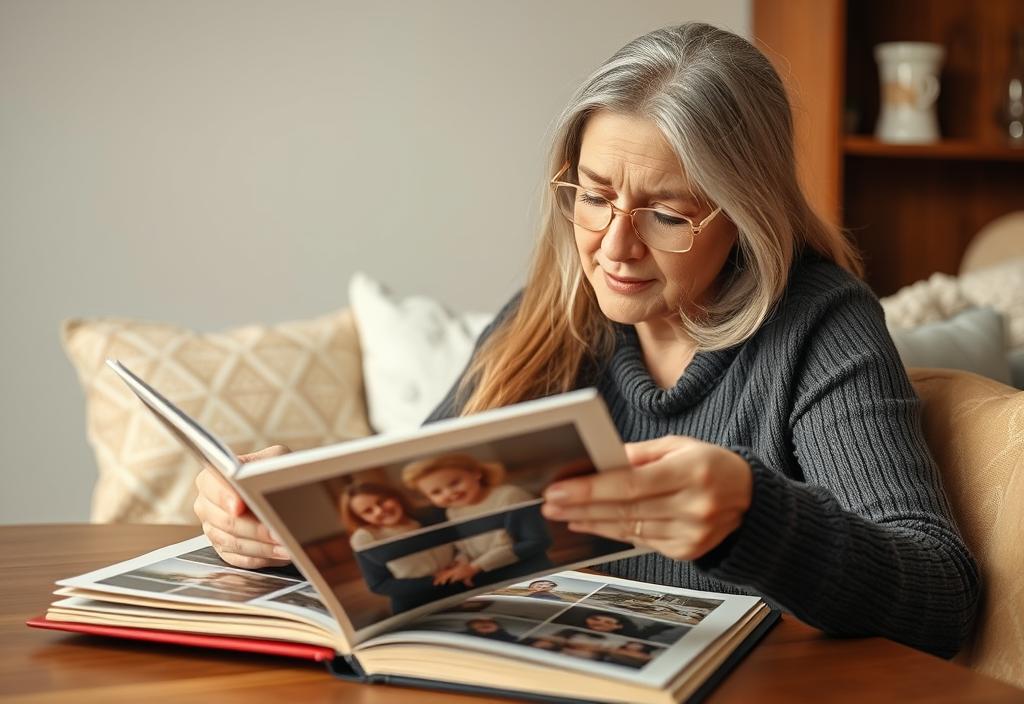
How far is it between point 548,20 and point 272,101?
68 centimetres

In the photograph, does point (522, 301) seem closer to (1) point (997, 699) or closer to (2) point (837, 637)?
(2) point (837, 637)

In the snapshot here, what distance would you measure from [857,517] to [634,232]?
0.42m

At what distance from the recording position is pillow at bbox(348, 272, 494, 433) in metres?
2.10

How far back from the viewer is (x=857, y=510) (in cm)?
112

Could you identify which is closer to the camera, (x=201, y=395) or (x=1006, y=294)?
(x=201, y=395)

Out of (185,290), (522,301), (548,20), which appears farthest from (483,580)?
(548,20)

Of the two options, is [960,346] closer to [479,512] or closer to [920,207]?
[479,512]

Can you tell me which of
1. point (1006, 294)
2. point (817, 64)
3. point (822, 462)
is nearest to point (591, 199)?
point (822, 462)

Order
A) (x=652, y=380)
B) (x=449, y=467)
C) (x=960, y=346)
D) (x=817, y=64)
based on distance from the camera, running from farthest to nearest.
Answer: (x=817, y=64) < (x=960, y=346) < (x=652, y=380) < (x=449, y=467)

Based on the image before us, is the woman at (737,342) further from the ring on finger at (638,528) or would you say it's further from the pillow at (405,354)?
the pillow at (405,354)

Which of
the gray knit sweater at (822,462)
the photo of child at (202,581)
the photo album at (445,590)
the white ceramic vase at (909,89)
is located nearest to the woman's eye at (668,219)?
the gray knit sweater at (822,462)

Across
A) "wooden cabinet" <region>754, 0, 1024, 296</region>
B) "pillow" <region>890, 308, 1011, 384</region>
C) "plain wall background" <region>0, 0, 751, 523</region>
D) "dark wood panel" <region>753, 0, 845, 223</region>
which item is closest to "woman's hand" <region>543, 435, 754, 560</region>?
"pillow" <region>890, 308, 1011, 384</region>

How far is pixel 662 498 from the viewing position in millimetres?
821

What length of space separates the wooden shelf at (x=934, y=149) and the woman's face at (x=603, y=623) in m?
2.31
